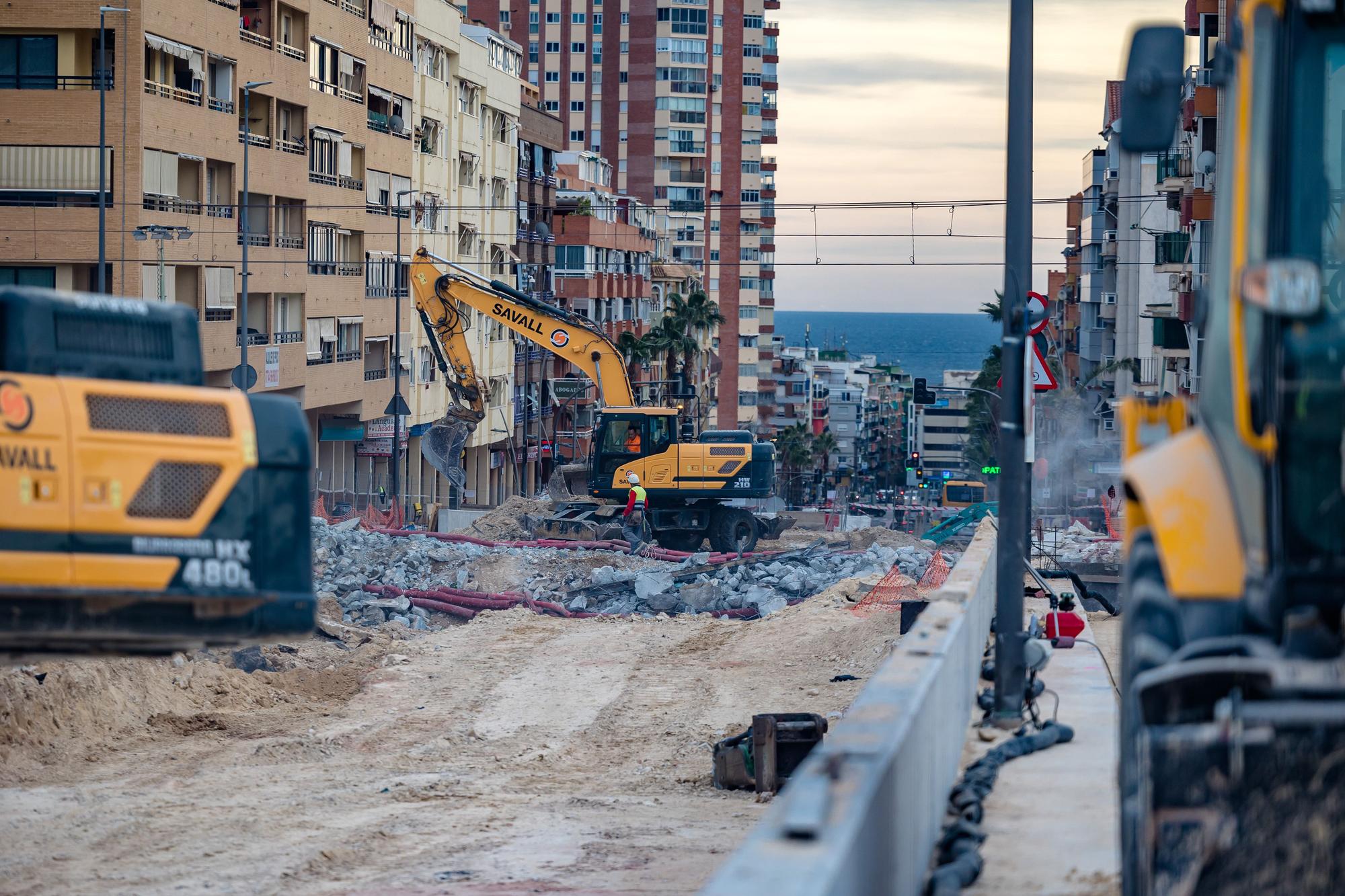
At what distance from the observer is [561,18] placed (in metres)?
133

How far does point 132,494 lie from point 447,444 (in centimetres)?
3403

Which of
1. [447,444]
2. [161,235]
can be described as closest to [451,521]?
[447,444]

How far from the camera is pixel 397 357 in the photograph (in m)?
56.9

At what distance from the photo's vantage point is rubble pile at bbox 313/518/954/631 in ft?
105

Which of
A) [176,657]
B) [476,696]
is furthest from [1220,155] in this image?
[176,657]

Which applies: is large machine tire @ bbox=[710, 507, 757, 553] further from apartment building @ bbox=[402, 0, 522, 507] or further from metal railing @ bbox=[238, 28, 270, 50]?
metal railing @ bbox=[238, 28, 270, 50]

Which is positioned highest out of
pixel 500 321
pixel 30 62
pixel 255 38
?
pixel 255 38

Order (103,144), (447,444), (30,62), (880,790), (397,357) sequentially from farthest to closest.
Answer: (397,357) < (447,444) < (30,62) < (103,144) < (880,790)

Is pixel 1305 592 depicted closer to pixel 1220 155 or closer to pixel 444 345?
pixel 1220 155

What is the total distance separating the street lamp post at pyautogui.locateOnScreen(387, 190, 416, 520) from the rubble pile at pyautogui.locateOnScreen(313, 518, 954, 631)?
52.9ft

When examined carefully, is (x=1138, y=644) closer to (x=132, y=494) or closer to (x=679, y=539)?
(x=132, y=494)

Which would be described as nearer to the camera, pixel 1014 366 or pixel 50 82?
pixel 1014 366

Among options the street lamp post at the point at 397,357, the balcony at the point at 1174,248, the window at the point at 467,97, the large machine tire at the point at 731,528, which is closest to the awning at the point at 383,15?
the street lamp post at the point at 397,357

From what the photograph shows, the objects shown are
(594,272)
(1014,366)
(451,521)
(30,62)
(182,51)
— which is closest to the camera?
(1014,366)
